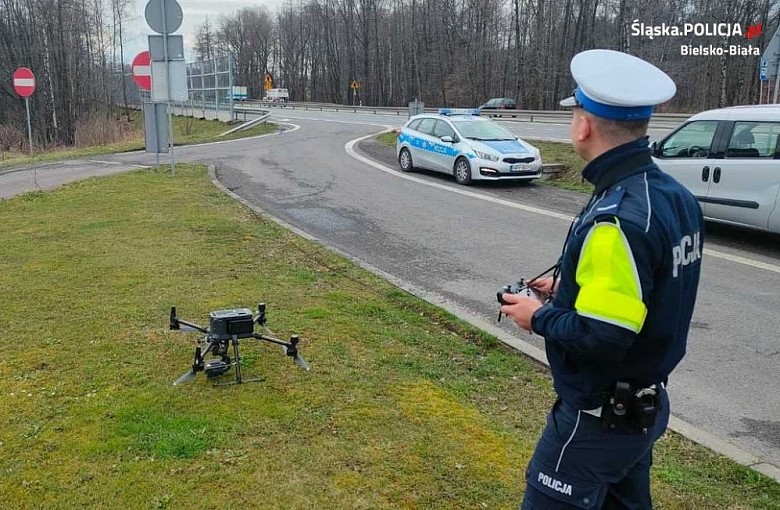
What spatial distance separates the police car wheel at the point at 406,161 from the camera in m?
16.7

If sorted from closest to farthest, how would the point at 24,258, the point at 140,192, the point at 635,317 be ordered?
the point at 635,317, the point at 24,258, the point at 140,192

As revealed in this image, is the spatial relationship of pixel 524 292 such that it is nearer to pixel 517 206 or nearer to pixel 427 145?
pixel 517 206

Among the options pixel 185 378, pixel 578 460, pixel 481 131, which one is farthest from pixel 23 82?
pixel 578 460

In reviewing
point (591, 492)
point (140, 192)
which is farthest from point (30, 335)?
point (140, 192)

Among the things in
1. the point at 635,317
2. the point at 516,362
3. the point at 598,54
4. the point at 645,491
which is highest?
the point at 598,54

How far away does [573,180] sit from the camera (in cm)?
1503

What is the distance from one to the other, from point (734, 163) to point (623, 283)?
8.36m

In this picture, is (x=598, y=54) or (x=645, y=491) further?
(x=645, y=491)

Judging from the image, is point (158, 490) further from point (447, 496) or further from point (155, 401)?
point (447, 496)

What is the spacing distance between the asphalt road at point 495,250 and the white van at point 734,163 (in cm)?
52

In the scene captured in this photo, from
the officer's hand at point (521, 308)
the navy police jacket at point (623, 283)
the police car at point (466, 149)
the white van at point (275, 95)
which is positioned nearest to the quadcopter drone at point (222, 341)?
the officer's hand at point (521, 308)

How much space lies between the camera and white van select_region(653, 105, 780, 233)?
27.7 feet

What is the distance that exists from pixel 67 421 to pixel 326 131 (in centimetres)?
2754

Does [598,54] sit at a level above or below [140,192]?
above
